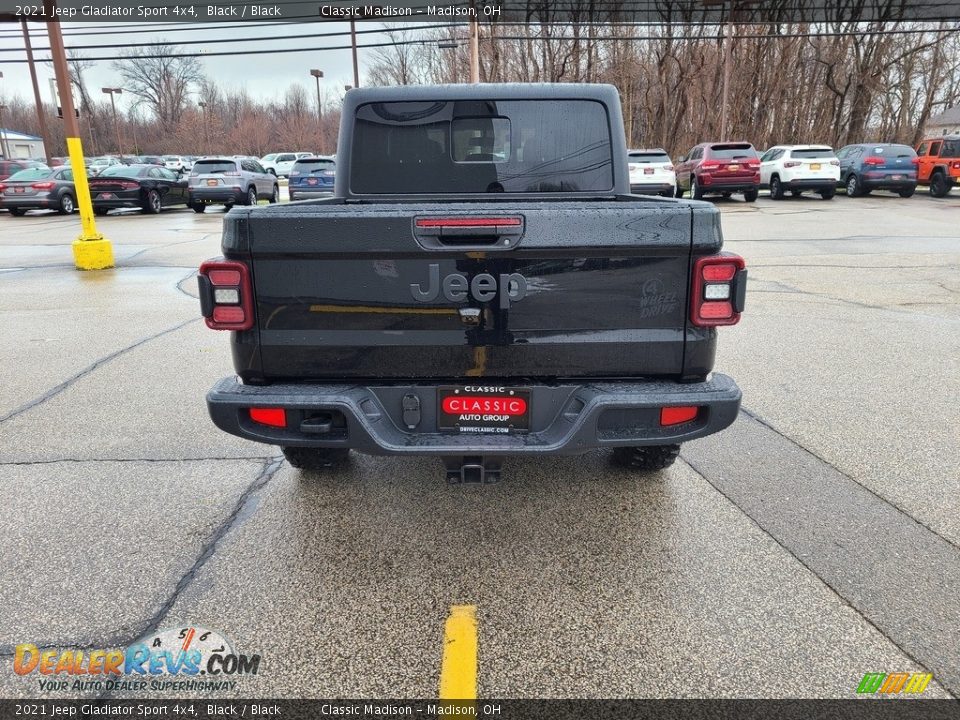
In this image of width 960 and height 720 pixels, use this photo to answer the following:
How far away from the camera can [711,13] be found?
124ft

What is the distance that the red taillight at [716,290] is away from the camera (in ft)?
8.38

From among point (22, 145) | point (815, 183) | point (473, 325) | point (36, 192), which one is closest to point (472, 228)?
point (473, 325)

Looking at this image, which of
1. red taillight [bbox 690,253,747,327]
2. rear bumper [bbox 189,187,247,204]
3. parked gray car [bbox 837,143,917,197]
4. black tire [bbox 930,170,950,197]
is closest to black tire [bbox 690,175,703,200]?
parked gray car [bbox 837,143,917,197]

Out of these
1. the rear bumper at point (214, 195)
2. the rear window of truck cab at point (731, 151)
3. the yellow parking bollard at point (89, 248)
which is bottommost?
the yellow parking bollard at point (89, 248)

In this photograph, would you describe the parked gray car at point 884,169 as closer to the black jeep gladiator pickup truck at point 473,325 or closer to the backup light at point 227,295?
the black jeep gladiator pickup truck at point 473,325

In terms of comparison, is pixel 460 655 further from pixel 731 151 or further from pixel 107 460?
pixel 731 151

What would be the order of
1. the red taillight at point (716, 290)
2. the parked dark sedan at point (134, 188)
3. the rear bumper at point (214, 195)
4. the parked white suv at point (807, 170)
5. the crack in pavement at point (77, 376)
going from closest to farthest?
the red taillight at point (716, 290) < the crack in pavement at point (77, 376) < the parked dark sedan at point (134, 188) < the parked white suv at point (807, 170) < the rear bumper at point (214, 195)

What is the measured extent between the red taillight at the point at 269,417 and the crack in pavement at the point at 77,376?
3001 millimetres

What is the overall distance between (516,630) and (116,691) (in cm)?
138

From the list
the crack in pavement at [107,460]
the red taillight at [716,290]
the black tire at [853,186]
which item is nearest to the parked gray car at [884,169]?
the black tire at [853,186]

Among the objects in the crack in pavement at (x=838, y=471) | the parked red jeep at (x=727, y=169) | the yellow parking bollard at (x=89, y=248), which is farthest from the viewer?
the parked red jeep at (x=727, y=169)

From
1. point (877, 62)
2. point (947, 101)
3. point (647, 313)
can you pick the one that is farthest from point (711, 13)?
point (647, 313)

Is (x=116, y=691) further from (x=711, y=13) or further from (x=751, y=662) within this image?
(x=711, y=13)

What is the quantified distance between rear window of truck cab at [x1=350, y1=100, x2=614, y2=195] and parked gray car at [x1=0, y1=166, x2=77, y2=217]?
22324 mm
